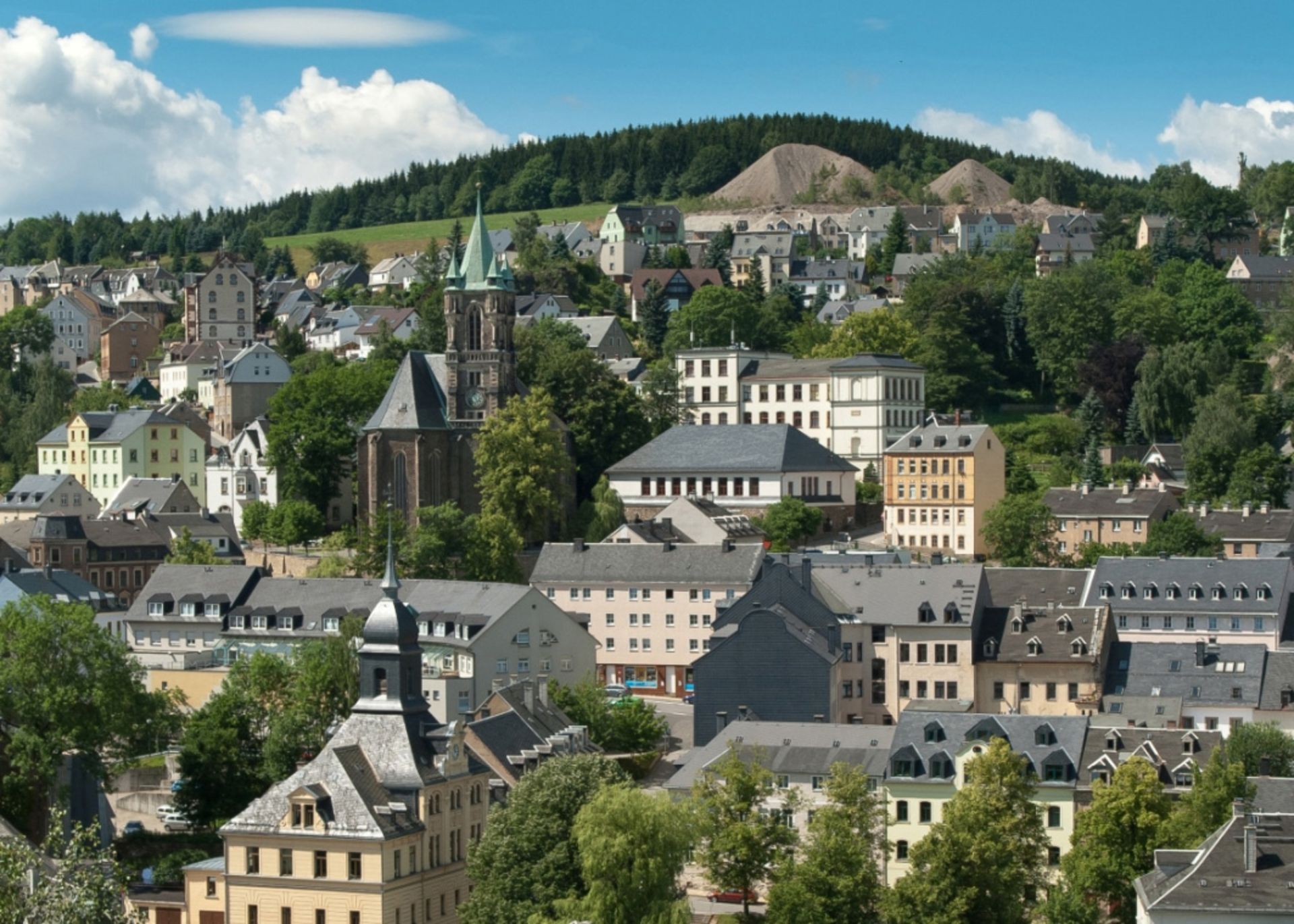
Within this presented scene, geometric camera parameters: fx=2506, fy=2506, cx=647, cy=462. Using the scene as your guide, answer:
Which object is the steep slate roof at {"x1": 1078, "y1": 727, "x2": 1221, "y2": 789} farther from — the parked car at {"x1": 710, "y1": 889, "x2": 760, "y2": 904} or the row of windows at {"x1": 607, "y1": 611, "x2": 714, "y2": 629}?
the row of windows at {"x1": 607, "y1": 611, "x2": 714, "y2": 629}

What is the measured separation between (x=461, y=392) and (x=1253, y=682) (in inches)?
1870

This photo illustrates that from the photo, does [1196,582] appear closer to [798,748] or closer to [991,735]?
[991,735]

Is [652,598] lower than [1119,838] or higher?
higher

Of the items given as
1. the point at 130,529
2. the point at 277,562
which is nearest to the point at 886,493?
the point at 277,562

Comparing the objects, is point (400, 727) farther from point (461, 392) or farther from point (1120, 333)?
point (1120, 333)

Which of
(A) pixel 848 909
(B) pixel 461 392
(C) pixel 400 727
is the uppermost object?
(B) pixel 461 392

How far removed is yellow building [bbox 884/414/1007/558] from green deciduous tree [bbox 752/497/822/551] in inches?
137

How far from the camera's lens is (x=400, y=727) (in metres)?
66.2

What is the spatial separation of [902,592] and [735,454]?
30.9 meters

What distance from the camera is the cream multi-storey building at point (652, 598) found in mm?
96750

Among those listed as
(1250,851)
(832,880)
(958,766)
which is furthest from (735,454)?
(1250,851)

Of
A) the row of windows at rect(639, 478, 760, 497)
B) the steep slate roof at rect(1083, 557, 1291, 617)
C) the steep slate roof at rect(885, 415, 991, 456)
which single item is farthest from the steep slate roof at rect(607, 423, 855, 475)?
the steep slate roof at rect(1083, 557, 1291, 617)

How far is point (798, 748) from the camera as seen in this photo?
7475cm

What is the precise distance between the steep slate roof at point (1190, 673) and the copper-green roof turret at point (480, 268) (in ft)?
141
